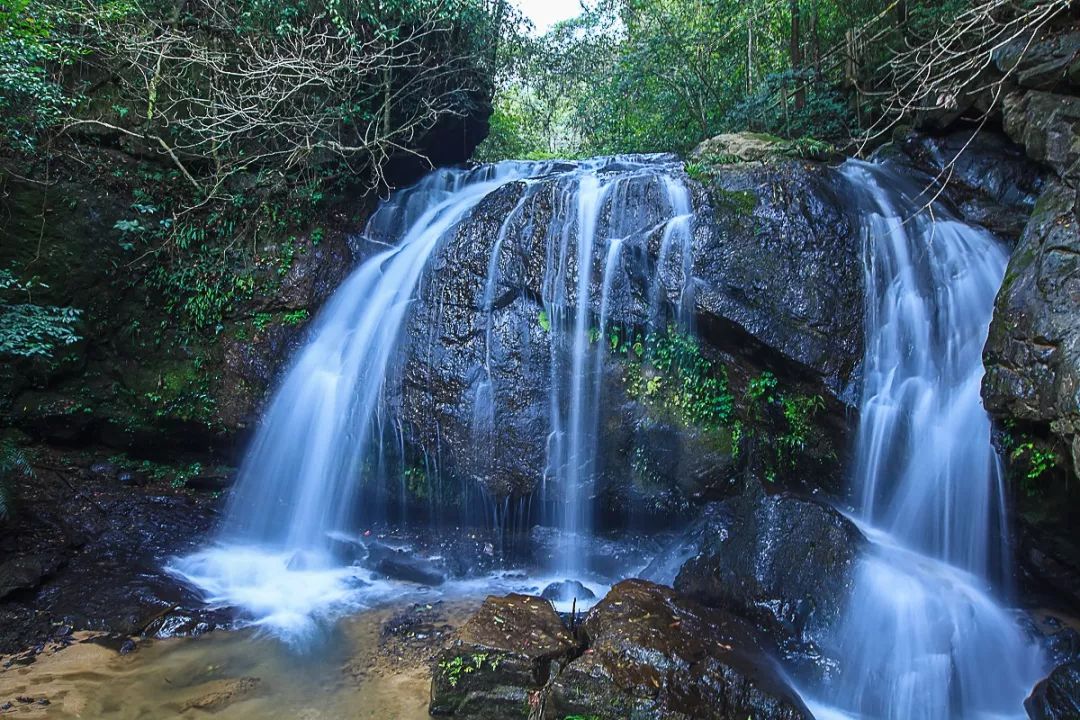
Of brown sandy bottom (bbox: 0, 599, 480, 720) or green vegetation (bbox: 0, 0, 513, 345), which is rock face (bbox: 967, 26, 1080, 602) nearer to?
brown sandy bottom (bbox: 0, 599, 480, 720)

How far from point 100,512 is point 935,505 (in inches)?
346

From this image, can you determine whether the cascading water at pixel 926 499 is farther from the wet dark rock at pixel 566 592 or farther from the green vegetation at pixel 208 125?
the green vegetation at pixel 208 125

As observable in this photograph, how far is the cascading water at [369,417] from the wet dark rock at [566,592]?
0.52m

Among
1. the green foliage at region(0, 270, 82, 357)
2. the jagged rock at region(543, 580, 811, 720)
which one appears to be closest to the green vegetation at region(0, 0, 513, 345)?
Result: the green foliage at region(0, 270, 82, 357)

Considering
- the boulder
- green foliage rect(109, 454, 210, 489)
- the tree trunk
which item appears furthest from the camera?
the tree trunk

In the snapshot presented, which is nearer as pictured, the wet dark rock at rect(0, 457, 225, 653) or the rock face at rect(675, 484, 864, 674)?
the rock face at rect(675, 484, 864, 674)

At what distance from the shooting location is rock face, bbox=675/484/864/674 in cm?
482

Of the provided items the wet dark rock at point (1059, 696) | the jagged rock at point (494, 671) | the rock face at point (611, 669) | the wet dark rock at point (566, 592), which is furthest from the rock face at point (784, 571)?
the jagged rock at point (494, 671)

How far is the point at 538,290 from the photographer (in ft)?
22.8

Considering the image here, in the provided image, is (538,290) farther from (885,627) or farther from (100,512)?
(100,512)

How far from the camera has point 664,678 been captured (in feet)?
12.7

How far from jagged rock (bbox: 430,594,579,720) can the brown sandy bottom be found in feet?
0.98

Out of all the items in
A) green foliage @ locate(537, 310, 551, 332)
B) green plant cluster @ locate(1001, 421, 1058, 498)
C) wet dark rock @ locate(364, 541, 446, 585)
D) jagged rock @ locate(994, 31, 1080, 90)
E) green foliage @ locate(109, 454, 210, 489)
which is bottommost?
wet dark rock @ locate(364, 541, 446, 585)

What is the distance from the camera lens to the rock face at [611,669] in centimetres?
378
